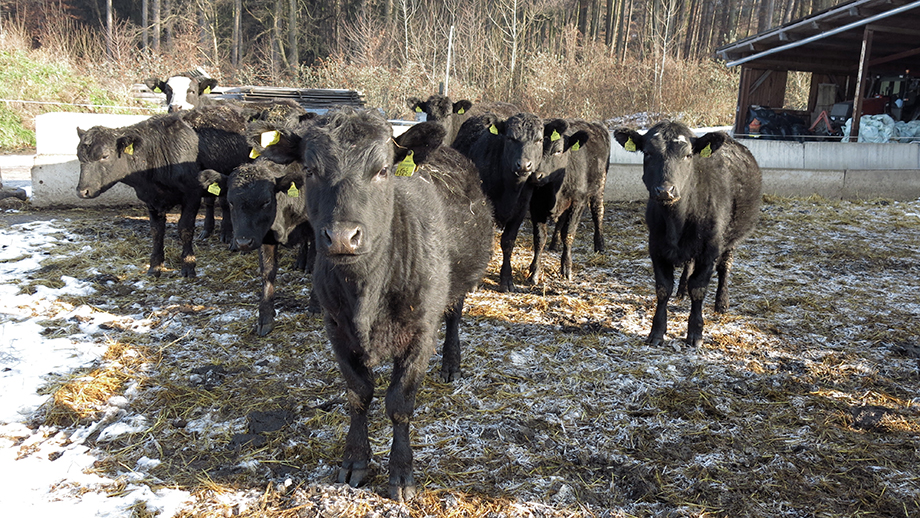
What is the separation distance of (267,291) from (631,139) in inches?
151

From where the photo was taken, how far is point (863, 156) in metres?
12.6

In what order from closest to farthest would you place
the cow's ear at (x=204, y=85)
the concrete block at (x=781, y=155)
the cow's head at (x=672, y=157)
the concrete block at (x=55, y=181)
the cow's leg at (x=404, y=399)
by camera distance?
the cow's leg at (x=404, y=399), the cow's head at (x=672, y=157), the concrete block at (x=55, y=181), the cow's ear at (x=204, y=85), the concrete block at (x=781, y=155)

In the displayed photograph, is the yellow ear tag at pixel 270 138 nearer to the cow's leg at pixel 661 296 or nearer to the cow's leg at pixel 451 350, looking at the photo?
the cow's leg at pixel 451 350

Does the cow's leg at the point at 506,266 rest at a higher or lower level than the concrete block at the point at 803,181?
lower

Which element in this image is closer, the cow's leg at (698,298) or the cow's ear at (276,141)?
the cow's ear at (276,141)

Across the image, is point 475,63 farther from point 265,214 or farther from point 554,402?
point 554,402

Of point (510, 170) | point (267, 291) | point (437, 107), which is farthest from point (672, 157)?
point (437, 107)

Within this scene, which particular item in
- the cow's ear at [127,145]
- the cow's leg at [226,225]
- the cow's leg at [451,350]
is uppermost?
the cow's ear at [127,145]

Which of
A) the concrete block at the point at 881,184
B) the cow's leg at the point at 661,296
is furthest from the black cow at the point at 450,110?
the concrete block at the point at 881,184

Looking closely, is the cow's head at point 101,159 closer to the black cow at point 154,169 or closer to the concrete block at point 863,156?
the black cow at point 154,169

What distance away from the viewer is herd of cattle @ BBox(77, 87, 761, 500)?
304 centimetres

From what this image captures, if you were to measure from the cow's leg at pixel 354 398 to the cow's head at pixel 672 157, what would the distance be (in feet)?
9.85

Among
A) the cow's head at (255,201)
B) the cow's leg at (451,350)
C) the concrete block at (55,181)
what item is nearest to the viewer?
the cow's leg at (451,350)

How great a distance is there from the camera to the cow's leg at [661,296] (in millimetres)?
5219
